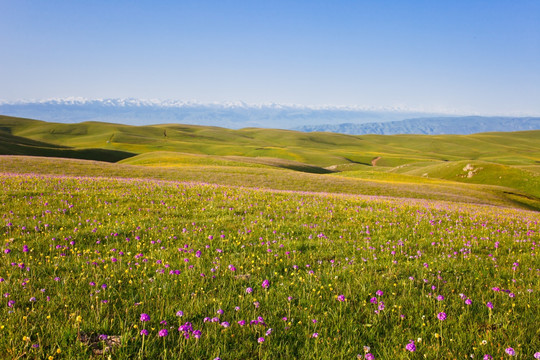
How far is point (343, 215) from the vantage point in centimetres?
1264

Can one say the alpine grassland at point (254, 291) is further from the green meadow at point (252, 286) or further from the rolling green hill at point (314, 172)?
the rolling green hill at point (314, 172)

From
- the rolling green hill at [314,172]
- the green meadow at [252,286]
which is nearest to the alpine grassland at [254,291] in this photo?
the green meadow at [252,286]

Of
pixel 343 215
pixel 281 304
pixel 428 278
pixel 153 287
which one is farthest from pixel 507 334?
pixel 343 215

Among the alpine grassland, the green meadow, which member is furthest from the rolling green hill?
the alpine grassland

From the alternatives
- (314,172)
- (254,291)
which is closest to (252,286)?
(254,291)

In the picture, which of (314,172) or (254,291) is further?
(314,172)

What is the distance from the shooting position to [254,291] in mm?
5387

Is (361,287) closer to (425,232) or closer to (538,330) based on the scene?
(538,330)

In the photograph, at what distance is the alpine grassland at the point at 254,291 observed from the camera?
3.77 m

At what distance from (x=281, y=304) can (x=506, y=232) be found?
10518 mm

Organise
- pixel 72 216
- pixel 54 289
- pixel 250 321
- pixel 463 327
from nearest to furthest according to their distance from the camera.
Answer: pixel 250 321 → pixel 463 327 → pixel 54 289 → pixel 72 216

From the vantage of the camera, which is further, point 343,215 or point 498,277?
point 343,215

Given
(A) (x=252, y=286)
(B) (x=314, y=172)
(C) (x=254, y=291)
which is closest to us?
(C) (x=254, y=291)

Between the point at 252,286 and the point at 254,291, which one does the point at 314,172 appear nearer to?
the point at 252,286
